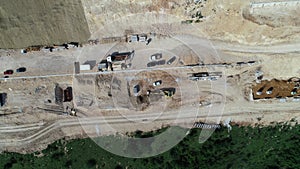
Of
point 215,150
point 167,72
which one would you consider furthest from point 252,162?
point 167,72

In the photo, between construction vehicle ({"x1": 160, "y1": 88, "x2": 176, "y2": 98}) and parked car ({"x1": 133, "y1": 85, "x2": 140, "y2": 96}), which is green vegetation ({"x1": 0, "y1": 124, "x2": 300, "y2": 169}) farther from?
construction vehicle ({"x1": 160, "y1": 88, "x2": 176, "y2": 98})

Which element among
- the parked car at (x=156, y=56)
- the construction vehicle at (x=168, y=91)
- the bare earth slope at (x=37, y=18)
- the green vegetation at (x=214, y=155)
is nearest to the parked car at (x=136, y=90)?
the construction vehicle at (x=168, y=91)

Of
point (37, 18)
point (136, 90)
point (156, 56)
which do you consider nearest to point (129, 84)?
point (136, 90)

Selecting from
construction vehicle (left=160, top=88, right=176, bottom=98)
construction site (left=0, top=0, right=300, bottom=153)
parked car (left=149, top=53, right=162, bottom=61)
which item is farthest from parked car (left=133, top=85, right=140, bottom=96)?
parked car (left=149, top=53, right=162, bottom=61)

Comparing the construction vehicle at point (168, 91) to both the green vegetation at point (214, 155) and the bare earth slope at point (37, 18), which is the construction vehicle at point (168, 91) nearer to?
the green vegetation at point (214, 155)

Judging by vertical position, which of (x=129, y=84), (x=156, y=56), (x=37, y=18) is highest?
(x=37, y=18)

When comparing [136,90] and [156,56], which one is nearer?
[136,90]

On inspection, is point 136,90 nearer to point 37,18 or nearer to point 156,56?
point 156,56
